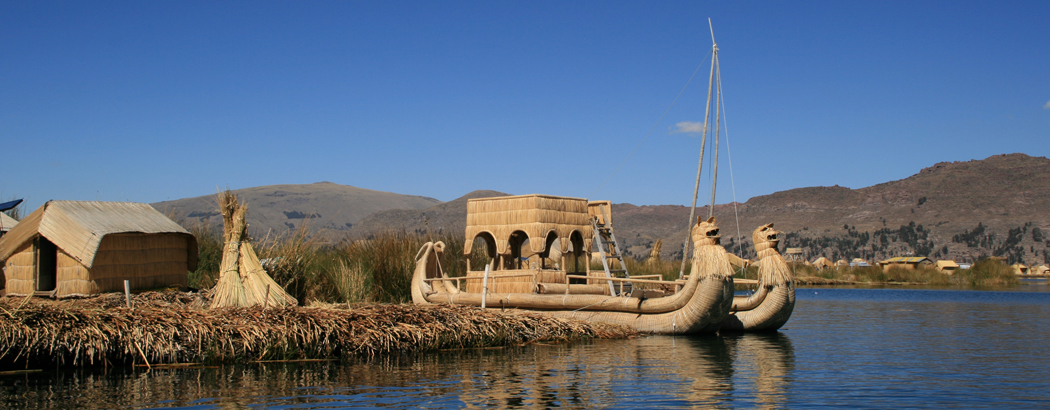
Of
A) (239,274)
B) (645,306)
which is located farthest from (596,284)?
(239,274)

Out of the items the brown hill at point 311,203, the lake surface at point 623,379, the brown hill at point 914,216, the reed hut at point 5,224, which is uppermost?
the brown hill at point 311,203

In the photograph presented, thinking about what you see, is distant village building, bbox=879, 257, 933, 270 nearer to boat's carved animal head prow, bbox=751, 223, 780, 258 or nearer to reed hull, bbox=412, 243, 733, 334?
boat's carved animal head prow, bbox=751, 223, 780, 258

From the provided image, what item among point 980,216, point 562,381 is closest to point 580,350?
point 562,381

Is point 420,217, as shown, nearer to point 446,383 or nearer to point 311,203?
point 311,203

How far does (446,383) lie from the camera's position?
402 inches

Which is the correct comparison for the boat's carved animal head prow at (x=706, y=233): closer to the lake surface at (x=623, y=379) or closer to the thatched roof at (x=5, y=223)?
the lake surface at (x=623, y=379)

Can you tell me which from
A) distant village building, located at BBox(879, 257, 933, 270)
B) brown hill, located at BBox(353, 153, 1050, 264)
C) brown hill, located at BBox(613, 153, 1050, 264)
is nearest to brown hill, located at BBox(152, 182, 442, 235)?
brown hill, located at BBox(353, 153, 1050, 264)

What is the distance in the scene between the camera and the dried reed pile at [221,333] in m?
10.6

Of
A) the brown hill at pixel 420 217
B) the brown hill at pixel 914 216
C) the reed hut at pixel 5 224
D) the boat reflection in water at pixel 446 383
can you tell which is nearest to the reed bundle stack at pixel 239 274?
the boat reflection in water at pixel 446 383

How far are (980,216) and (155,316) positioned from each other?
3483 inches

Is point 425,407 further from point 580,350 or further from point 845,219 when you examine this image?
point 845,219

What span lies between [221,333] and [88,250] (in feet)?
18.1

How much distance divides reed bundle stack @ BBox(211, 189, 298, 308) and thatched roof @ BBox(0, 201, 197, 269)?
2.84 m

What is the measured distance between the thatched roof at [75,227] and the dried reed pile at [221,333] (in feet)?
7.03
